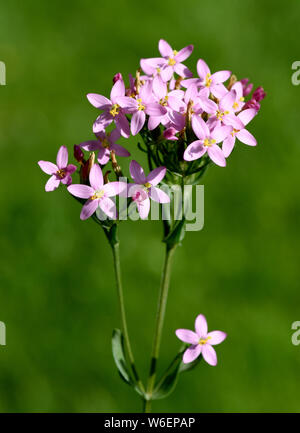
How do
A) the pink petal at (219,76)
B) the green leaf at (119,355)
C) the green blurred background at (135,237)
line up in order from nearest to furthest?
the pink petal at (219,76) → the green leaf at (119,355) → the green blurred background at (135,237)

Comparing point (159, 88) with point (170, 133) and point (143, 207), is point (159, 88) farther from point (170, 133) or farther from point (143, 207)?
point (143, 207)

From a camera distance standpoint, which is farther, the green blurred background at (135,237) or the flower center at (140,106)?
the green blurred background at (135,237)

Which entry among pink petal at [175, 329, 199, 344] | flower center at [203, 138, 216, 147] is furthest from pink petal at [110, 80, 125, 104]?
pink petal at [175, 329, 199, 344]

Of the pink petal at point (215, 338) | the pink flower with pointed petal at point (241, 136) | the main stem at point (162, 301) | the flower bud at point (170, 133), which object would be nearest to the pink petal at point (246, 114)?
the pink flower with pointed petal at point (241, 136)

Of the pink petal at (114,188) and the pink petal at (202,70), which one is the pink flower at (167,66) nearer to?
the pink petal at (202,70)

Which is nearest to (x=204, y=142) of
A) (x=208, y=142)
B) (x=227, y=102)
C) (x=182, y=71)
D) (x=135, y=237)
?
(x=208, y=142)

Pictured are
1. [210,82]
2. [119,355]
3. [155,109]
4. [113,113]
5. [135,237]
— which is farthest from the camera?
[135,237]
